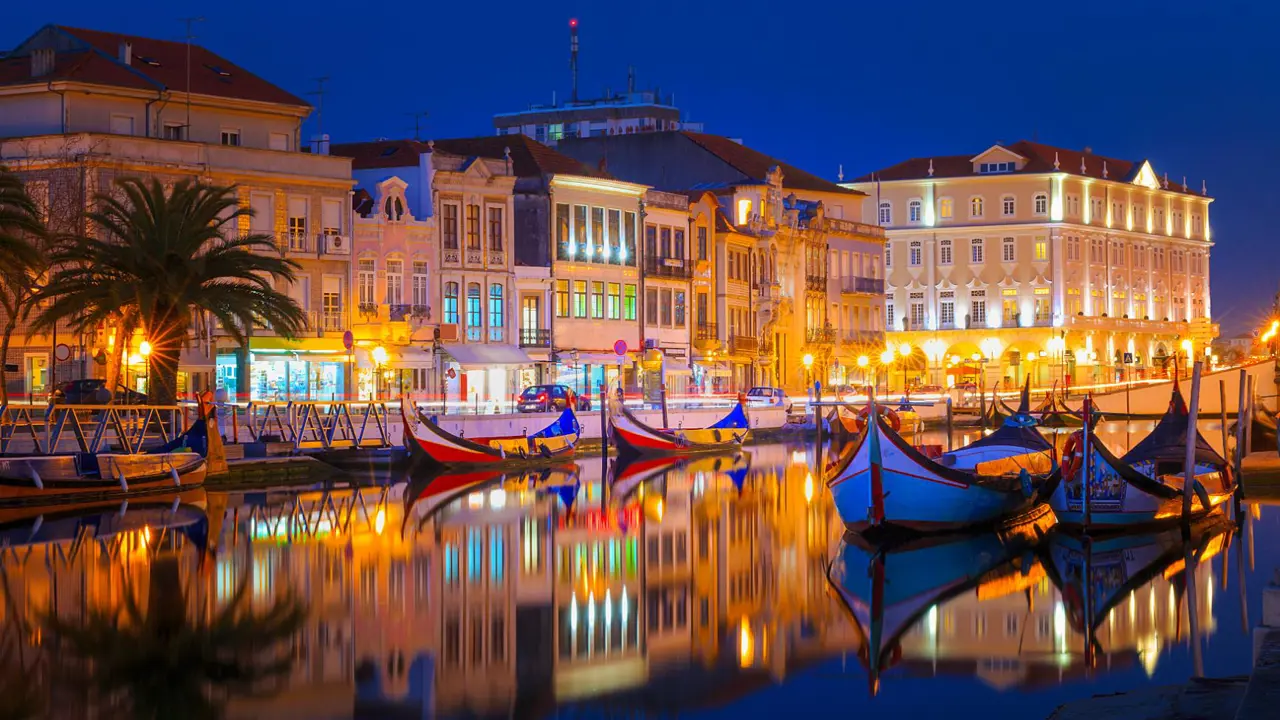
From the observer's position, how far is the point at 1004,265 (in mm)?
114375

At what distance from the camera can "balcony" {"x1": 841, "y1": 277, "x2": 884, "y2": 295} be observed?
9438 cm

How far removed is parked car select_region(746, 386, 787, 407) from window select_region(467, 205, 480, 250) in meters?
13.3

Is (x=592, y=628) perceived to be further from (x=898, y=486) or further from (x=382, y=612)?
(x=898, y=486)

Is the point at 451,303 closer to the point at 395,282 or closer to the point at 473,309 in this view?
the point at 473,309

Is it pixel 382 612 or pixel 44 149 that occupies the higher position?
pixel 44 149

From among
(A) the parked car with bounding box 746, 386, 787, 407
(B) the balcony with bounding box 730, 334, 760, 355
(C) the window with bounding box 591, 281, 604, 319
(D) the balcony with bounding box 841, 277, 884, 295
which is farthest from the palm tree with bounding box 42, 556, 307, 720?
(D) the balcony with bounding box 841, 277, 884, 295

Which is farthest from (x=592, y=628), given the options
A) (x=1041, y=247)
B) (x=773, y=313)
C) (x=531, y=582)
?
(x=1041, y=247)

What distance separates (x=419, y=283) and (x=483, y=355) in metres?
3.39

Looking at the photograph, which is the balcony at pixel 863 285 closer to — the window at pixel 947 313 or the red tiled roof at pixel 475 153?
the window at pixel 947 313

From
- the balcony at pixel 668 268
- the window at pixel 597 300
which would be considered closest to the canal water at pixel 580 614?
the window at pixel 597 300

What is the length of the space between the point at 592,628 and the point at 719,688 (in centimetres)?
391

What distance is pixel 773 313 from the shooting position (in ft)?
277

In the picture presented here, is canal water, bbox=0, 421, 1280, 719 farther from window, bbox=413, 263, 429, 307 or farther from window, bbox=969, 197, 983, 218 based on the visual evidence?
window, bbox=969, 197, 983, 218

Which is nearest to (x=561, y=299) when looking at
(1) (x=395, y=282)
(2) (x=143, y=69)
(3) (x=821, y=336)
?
(1) (x=395, y=282)
